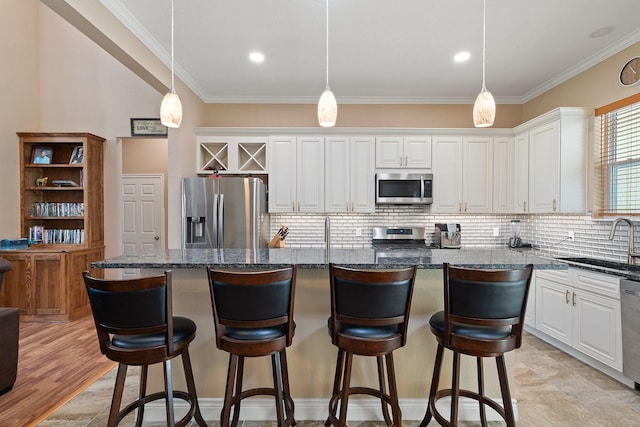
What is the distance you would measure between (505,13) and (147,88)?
16.5 feet

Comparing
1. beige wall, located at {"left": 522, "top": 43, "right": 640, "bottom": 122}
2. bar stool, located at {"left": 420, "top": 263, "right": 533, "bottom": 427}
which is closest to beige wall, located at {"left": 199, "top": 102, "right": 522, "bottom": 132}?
beige wall, located at {"left": 522, "top": 43, "right": 640, "bottom": 122}

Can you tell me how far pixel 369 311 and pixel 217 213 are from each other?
2.63 m

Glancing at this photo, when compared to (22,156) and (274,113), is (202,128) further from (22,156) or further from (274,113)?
(22,156)

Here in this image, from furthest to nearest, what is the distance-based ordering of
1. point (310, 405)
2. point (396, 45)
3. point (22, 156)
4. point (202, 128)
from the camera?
point (22, 156)
point (202, 128)
point (396, 45)
point (310, 405)

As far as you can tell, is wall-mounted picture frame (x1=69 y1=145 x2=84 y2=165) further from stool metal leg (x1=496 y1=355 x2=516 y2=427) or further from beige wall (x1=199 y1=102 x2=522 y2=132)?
stool metal leg (x1=496 y1=355 x2=516 y2=427)

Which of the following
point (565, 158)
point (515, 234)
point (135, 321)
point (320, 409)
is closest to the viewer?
point (135, 321)

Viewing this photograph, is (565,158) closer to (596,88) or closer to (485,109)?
(596,88)

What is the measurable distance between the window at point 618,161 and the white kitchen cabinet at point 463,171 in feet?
3.69

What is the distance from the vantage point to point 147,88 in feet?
16.7

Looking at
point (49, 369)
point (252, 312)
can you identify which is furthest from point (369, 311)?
point (49, 369)

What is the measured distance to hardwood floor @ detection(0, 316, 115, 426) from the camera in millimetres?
2223

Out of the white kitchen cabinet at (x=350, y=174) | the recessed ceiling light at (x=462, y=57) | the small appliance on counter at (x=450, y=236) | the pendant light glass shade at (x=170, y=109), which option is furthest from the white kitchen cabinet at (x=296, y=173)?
the pendant light glass shade at (x=170, y=109)

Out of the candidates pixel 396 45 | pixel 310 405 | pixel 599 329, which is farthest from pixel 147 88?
pixel 599 329

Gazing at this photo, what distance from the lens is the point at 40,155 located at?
14.9ft
